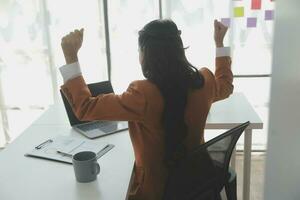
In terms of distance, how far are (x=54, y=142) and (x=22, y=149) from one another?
0.14m

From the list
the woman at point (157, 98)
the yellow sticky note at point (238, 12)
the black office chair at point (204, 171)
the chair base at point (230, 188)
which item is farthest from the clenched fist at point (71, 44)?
the yellow sticky note at point (238, 12)

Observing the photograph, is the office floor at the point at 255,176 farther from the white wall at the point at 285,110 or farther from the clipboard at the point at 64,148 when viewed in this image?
the white wall at the point at 285,110

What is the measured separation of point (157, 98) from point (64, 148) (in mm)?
543

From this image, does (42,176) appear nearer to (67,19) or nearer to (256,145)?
(67,19)

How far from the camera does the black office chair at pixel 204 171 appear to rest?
3.69 feet

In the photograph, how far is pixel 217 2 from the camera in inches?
107

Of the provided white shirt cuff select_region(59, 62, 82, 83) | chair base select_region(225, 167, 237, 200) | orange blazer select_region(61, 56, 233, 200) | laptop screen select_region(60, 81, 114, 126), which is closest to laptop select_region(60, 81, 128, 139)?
laptop screen select_region(60, 81, 114, 126)

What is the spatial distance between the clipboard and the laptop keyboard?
5.6 inches

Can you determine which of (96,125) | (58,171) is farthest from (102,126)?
(58,171)

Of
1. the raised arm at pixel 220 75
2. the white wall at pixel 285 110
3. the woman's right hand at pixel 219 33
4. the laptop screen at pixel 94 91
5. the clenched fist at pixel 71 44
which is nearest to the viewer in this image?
the white wall at pixel 285 110

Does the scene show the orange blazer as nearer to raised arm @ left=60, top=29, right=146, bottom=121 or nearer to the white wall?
raised arm @ left=60, top=29, right=146, bottom=121

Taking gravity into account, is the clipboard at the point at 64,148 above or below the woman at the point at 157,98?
below

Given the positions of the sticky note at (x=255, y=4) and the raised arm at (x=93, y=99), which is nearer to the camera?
the raised arm at (x=93, y=99)

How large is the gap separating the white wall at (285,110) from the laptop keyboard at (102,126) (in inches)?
47.8
